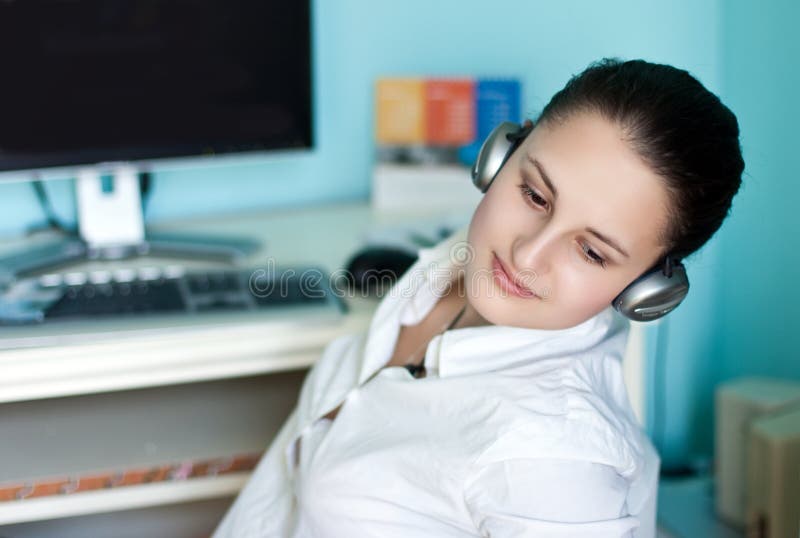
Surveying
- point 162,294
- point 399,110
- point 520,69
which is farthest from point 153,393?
point 520,69

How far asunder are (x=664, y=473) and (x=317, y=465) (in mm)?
1250

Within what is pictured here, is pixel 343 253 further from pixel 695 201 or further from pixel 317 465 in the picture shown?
pixel 695 201

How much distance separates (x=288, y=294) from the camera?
119cm

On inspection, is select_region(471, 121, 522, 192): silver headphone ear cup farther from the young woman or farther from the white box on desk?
the white box on desk

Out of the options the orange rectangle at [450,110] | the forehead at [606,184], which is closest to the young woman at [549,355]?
the forehead at [606,184]

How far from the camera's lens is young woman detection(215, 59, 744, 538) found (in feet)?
A: 2.45

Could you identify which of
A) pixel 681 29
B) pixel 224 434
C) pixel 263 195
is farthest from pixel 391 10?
pixel 224 434

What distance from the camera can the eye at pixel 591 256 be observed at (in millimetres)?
799

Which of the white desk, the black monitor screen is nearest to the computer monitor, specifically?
the black monitor screen

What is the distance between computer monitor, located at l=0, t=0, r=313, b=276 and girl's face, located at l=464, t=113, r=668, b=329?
25.6 inches

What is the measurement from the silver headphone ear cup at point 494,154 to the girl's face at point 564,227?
0.02 metres


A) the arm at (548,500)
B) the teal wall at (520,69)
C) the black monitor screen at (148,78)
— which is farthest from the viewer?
the teal wall at (520,69)

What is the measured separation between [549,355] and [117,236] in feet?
2.78

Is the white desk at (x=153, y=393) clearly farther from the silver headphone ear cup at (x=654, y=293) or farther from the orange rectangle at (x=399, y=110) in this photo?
the silver headphone ear cup at (x=654, y=293)
